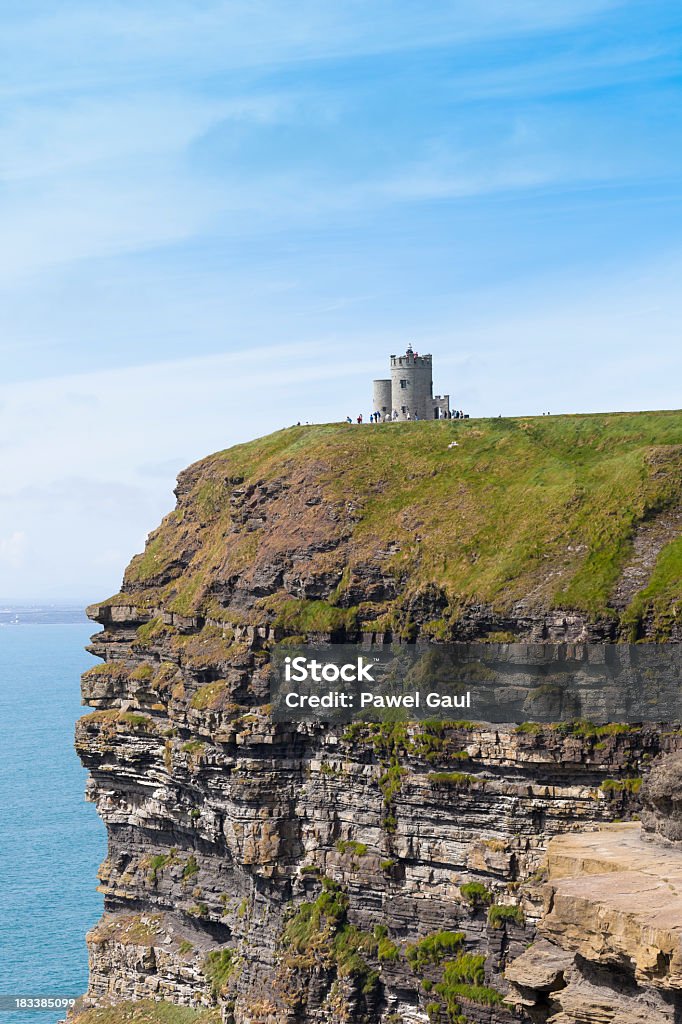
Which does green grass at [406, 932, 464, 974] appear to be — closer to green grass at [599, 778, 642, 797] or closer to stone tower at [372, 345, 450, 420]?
green grass at [599, 778, 642, 797]

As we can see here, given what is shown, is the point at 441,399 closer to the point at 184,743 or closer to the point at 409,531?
the point at 409,531

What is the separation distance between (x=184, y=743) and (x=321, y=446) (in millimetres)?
20927

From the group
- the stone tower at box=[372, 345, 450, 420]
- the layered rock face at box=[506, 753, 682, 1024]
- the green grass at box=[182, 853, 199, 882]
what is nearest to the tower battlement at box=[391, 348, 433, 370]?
the stone tower at box=[372, 345, 450, 420]

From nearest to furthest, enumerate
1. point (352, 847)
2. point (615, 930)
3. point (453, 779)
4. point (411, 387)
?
point (615, 930)
point (453, 779)
point (352, 847)
point (411, 387)

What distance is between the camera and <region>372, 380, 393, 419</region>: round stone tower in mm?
111250

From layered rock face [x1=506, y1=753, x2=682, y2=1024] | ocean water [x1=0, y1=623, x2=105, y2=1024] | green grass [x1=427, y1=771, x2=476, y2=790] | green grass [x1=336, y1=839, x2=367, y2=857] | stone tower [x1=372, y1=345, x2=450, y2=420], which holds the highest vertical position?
stone tower [x1=372, y1=345, x2=450, y2=420]

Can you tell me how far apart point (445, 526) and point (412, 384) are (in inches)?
1079

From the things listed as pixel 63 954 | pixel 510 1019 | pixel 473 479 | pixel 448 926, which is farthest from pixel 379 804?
pixel 63 954

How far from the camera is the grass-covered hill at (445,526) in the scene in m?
75.6

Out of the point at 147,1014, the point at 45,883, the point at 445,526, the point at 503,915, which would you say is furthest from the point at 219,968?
the point at 45,883

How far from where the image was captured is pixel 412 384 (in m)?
109

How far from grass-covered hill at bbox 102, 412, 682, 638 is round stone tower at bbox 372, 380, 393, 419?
1044 cm

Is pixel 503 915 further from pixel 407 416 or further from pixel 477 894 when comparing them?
pixel 407 416

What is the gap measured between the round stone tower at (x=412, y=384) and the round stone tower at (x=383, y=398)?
1.18 metres
